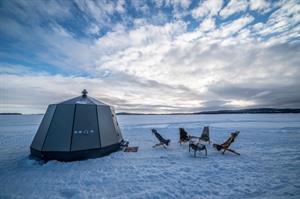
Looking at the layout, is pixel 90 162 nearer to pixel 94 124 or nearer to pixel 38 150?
pixel 94 124

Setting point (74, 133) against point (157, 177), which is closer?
point (157, 177)

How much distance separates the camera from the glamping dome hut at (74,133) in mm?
7195

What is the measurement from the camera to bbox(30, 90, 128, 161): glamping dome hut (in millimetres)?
7195

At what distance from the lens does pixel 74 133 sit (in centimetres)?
746

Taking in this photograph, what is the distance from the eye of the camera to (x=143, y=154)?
8.64 m

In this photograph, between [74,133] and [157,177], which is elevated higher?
[74,133]

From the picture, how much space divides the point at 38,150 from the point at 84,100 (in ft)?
10.1

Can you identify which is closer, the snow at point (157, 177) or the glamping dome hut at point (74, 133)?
the snow at point (157, 177)

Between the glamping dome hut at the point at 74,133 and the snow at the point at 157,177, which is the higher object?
the glamping dome hut at the point at 74,133

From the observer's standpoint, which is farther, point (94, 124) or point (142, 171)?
point (94, 124)

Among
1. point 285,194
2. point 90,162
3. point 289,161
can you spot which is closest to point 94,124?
point 90,162

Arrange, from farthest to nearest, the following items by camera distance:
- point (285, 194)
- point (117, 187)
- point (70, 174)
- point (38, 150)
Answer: point (38, 150) < point (70, 174) < point (117, 187) < point (285, 194)

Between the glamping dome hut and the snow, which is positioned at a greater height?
the glamping dome hut

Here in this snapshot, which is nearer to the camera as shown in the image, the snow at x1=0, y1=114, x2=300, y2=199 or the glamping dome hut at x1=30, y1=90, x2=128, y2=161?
the snow at x1=0, y1=114, x2=300, y2=199
